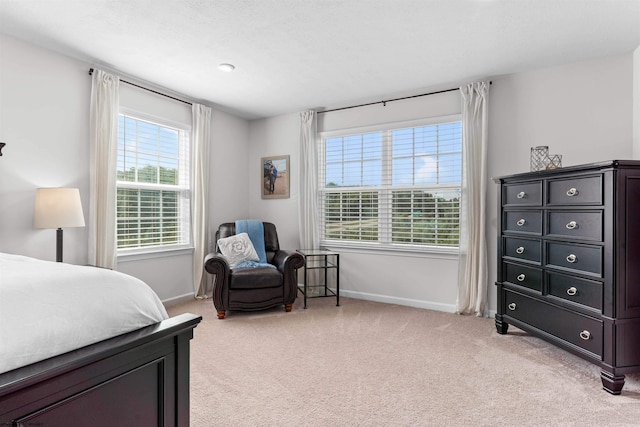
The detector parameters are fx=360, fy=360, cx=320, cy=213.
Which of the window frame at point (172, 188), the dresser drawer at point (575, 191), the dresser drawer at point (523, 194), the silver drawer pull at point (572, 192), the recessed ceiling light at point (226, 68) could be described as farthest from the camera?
the window frame at point (172, 188)

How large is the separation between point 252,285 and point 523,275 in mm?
2459

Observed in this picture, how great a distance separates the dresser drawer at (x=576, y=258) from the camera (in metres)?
2.28

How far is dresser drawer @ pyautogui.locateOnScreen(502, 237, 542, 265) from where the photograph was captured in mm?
2723

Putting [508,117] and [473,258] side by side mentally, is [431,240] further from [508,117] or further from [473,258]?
[508,117]

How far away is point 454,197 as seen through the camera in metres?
3.92

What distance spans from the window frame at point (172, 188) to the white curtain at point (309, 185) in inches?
54.8

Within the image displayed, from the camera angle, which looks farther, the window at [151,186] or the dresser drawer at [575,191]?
the window at [151,186]

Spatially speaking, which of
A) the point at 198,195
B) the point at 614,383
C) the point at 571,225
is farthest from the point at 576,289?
the point at 198,195

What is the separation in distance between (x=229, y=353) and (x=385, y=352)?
46.8 inches

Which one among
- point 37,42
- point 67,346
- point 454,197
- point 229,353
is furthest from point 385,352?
point 37,42

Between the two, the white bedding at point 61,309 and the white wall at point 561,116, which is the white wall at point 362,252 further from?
the white bedding at point 61,309

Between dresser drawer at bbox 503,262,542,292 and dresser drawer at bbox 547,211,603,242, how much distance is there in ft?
1.13

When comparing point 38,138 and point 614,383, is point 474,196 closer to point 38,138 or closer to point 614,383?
point 614,383

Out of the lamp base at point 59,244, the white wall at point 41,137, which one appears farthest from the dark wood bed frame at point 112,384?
the white wall at point 41,137
